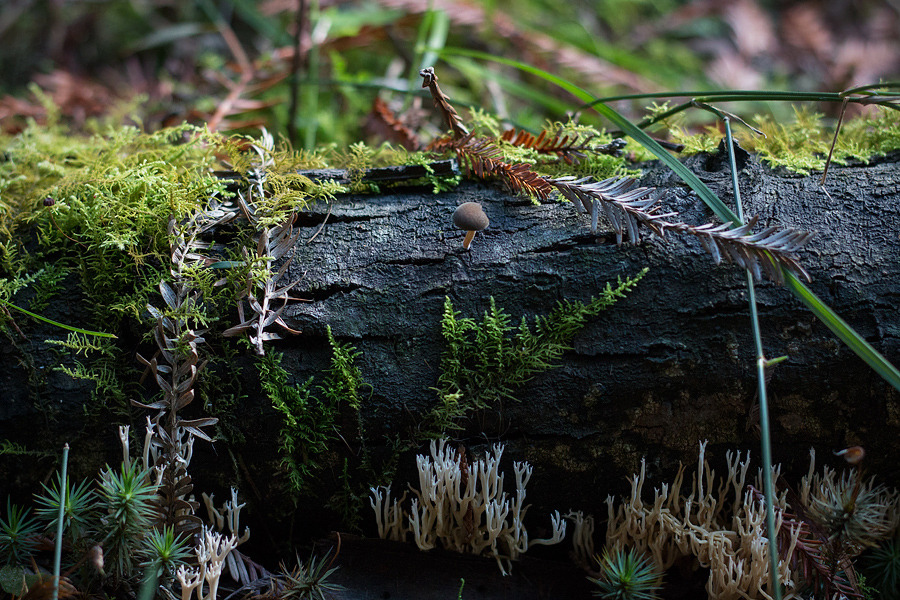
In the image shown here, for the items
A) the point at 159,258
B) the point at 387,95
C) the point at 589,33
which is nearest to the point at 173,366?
the point at 159,258

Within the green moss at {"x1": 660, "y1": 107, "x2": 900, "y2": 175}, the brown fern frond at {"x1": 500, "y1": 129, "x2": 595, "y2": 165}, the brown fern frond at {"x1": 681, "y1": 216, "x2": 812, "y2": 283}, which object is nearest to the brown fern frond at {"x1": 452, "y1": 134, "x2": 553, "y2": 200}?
the brown fern frond at {"x1": 500, "y1": 129, "x2": 595, "y2": 165}

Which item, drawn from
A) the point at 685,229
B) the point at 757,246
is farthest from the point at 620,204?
the point at 757,246

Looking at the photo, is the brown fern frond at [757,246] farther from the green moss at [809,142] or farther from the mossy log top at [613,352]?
the green moss at [809,142]

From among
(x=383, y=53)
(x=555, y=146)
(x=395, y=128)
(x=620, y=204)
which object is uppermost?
(x=383, y=53)

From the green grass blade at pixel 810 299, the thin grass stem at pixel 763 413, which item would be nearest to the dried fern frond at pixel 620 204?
the green grass blade at pixel 810 299

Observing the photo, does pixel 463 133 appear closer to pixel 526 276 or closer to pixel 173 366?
pixel 526 276

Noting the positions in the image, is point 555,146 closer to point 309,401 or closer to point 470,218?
point 470,218

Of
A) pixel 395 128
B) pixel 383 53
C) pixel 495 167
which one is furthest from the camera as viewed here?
pixel 383 53
